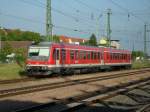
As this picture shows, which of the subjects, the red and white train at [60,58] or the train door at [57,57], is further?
the train door at [57,57]

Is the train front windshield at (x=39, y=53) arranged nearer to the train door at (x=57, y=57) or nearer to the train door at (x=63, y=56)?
the train door at (x=57, y=57)

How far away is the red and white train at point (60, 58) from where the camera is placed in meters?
31.3

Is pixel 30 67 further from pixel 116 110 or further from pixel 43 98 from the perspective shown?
pixel 116 110

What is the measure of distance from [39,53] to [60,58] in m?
1.78

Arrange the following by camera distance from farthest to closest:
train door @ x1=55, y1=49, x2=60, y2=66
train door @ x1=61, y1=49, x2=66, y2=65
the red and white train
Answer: train door @ x1=61, y1=49, x2=66, y2=65
train door @ x1=55, y1=49, x2=60, y2=66
the red and white train

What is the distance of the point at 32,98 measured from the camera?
16.6 m

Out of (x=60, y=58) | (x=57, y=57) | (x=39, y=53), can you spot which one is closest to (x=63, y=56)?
(x=60, y=58)

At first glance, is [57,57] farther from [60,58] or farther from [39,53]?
[39,53]

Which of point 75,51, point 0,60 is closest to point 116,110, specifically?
point 75,51

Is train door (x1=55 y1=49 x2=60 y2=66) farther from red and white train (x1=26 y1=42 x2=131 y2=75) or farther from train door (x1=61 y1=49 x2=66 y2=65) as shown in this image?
train door (x1=61 y1=49 x2=66 y2=65)

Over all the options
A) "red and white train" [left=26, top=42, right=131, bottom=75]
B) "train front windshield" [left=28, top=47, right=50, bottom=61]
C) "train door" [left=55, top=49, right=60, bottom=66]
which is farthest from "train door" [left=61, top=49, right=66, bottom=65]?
"train front windshield" [left=28, top=47, right=50, bottom=61]

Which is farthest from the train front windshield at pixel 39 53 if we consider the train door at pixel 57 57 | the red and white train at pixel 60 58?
the train door at pixel 57 57

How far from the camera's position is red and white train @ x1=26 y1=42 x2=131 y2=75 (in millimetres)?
31328

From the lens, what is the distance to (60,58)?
3241 centimetres
